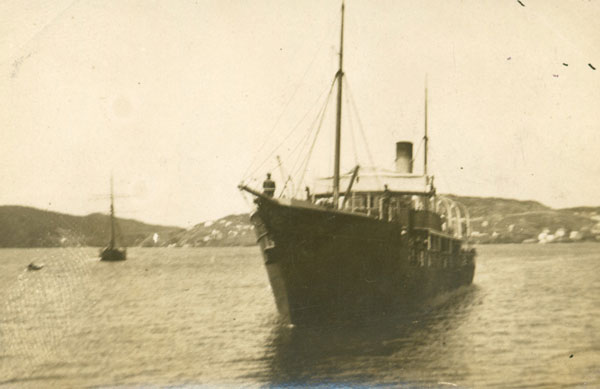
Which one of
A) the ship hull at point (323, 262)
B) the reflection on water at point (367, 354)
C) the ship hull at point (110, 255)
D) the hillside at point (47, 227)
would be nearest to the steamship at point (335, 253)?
the ship hull at point (323, 262)

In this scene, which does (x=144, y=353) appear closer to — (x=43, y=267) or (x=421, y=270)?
(x=43, y=267)

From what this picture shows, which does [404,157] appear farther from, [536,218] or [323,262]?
[323,262]

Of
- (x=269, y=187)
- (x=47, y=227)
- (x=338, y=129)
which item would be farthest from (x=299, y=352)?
(x=47, y=227)

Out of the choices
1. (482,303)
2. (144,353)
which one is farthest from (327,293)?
(482,303)

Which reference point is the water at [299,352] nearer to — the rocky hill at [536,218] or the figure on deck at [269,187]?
the rocky hill at [536,218]

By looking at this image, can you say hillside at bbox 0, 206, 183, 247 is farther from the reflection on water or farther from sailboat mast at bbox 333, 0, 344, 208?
sailboat mast at bbox 333, 0, 344, 208

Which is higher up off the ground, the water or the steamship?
the steamship

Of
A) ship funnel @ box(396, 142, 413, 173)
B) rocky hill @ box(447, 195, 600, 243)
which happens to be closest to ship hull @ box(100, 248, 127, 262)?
ship funnel @ box(396, 142, 413, 173)
